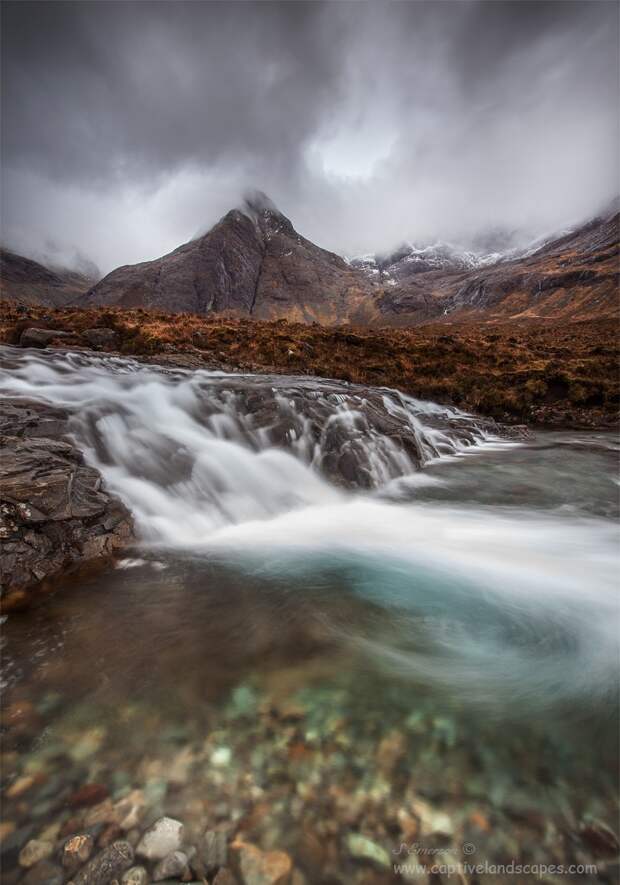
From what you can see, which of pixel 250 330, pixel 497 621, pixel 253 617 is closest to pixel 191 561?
pixel 253 617

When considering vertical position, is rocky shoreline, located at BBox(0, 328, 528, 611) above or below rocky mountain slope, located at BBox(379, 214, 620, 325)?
below

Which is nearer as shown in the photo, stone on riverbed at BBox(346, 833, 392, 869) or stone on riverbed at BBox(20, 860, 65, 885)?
stone on riverbed at BBox(20, 860, 65, 885)

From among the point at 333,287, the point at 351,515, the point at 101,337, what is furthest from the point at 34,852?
the point at 333,287

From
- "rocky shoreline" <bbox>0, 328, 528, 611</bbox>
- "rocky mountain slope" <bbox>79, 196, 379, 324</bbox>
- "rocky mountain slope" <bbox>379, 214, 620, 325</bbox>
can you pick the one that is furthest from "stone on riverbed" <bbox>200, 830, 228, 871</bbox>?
"rocky mountain slope" <bbox>79, 196, 379, 324</bbox>

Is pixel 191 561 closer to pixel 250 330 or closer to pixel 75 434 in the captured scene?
pixel 75 434

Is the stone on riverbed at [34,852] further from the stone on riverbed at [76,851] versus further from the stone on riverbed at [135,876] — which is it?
the stone on riverbed at [135,876]

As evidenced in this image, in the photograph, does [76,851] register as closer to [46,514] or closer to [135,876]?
[135,876]

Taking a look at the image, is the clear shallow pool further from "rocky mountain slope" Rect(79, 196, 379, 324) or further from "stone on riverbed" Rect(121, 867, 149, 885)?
"rocky mountain slope" Rect(79, 196, 379, 324)

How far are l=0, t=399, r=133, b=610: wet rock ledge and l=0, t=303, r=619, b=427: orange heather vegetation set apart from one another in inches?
443

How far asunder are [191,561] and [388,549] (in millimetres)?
2683

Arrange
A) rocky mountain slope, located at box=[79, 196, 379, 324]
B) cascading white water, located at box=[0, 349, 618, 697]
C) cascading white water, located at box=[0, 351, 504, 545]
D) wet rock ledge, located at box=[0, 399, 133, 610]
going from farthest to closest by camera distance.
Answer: rocky mountain slope, located at box=[79, 196, 379, 324], cascading white water, located at box=[0, 351, 504, 545], wet rock ledge, located at box=[0, 399, 133, 610], cascading white water, located at box=[0, 349, 618, 697]

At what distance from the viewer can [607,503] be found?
26.7 feet

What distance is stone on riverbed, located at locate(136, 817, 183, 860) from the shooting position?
6.06 ft

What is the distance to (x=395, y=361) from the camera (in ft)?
68.7
